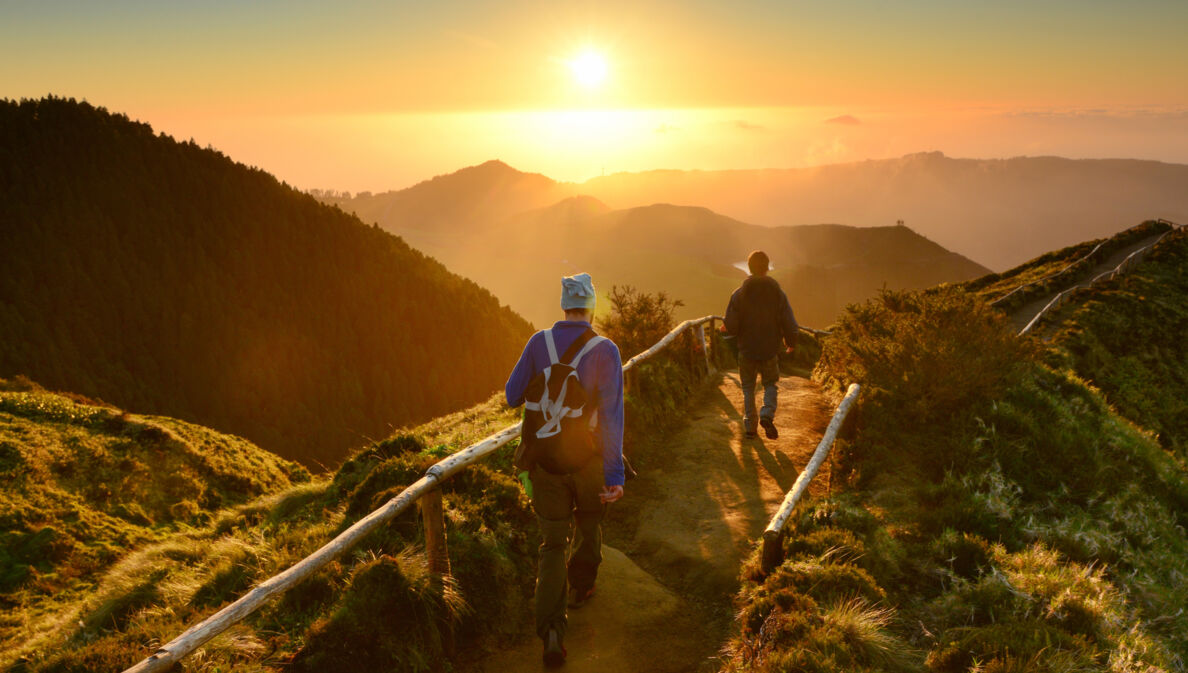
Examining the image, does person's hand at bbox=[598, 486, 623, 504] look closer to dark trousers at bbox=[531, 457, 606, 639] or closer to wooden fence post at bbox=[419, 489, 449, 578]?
dark trousers at bbox=[531, 457, 606, 639]

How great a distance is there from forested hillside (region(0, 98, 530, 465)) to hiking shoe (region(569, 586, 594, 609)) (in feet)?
268

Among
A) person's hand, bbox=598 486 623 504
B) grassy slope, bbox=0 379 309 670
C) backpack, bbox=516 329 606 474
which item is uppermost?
backpack, bbox=516 329 606 474

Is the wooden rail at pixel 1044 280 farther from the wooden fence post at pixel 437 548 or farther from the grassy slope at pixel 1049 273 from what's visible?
the wooden fence post at pixel 437 548

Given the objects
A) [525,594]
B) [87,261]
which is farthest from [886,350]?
[87,261]

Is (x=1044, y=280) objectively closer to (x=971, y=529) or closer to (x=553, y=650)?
(x=971, y=529)

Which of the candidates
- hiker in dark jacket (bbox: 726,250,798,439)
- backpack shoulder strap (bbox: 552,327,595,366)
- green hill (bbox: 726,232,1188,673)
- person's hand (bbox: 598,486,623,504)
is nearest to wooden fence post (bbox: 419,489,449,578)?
person's hand (bbox: 598,486,623,504)

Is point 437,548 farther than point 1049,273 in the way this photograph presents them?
No

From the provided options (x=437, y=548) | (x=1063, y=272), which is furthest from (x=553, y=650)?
(x=1063, y=272)

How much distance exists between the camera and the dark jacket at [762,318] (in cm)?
789

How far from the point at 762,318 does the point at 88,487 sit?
18.7m

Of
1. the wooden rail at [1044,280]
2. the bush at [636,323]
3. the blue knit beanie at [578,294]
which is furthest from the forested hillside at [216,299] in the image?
the blue knit beanie at [578,294]

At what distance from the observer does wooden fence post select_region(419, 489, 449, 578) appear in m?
4.24

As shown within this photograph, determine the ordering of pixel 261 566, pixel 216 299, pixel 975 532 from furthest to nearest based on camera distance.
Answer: pixel 216 299, pixel 975 532, pixel 261 566

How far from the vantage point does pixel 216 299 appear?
99.8 metres
